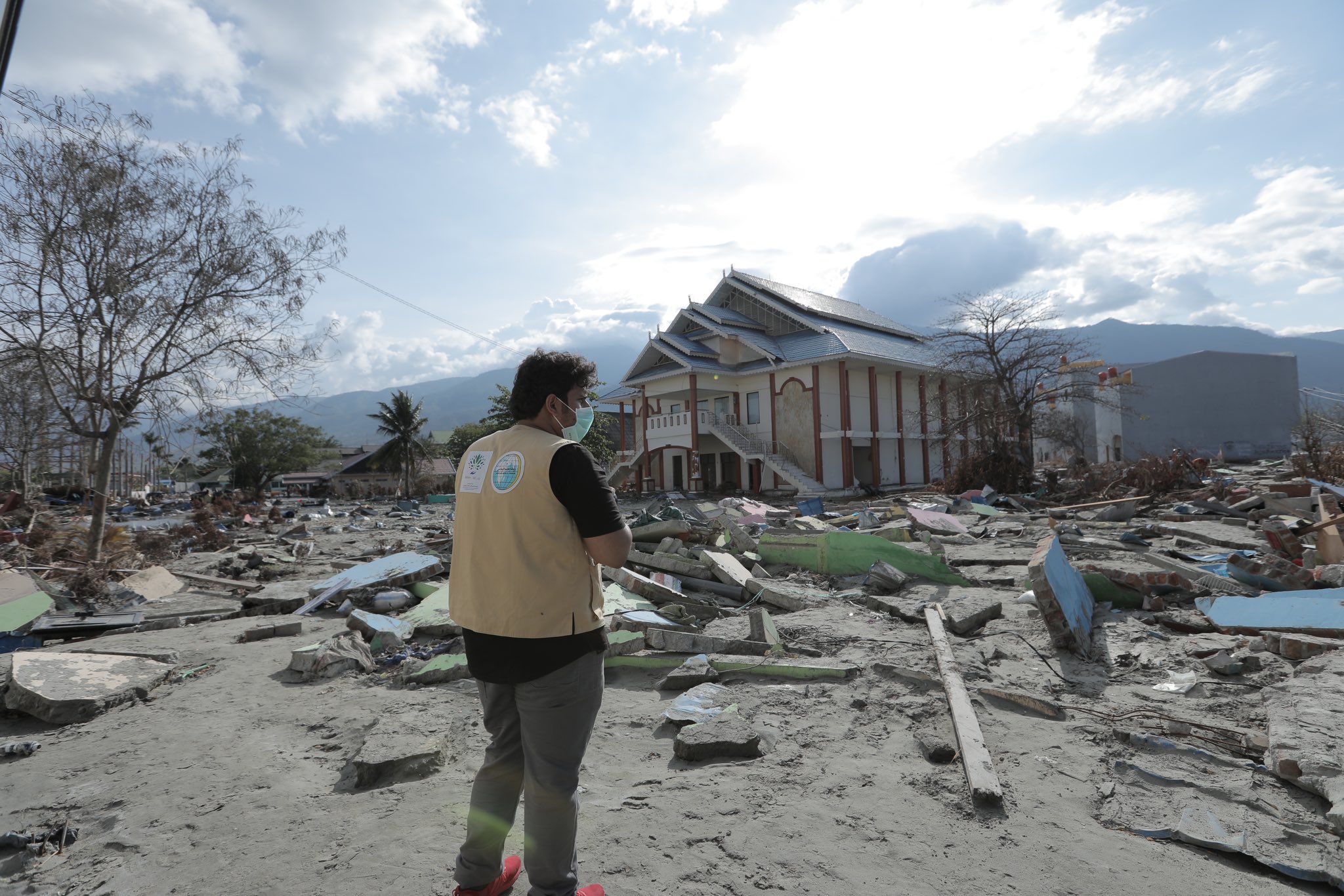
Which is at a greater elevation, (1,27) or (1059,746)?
(1,27)

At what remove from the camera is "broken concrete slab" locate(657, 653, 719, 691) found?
4.56 m

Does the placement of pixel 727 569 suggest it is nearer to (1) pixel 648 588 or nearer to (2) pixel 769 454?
(1) pixel 648 588

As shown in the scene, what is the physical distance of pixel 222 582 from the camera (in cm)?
973

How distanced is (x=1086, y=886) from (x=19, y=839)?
4.17m

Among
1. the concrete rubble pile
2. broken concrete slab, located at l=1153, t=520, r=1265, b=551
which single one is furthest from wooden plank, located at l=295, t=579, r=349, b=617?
broken concrete slab, located at l=1153, t=520, r=1265, b=551

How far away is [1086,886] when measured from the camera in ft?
7.41

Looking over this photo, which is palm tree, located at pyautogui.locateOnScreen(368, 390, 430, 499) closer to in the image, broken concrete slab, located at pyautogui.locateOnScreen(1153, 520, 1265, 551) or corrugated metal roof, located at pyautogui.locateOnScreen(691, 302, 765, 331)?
corrugated metal roof, located at pyautogui.locateOnScreen(691, 302, 765, 331)

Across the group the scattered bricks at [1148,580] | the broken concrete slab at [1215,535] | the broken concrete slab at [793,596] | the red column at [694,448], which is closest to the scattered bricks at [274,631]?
the broken concrete slab at [793,596]

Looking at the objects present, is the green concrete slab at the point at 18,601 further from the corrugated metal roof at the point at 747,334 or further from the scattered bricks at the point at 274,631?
the corrugated metal roof at the point at 747,334

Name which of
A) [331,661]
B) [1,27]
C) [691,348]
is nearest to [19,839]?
[331,661]

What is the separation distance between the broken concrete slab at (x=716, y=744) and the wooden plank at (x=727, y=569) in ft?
13.6

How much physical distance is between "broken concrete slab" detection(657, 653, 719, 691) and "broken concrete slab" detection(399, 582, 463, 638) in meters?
2.14

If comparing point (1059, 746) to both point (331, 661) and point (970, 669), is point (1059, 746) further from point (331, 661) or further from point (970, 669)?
point (331, 661)

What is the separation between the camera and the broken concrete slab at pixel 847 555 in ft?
26.5
